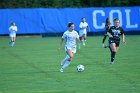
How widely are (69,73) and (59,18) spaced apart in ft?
84.9

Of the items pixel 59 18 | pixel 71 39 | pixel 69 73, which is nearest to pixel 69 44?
pixel 71 39

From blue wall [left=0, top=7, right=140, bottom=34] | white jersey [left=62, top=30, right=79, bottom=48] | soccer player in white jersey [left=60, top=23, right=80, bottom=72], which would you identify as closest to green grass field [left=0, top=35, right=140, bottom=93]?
soccer player in white jersey [left=60, top=23, right=80, bottom=72]

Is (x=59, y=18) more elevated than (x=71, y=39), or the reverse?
(x=71, y=39)

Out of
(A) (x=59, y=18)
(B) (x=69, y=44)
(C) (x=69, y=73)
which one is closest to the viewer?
(C) (x=69, y=73)

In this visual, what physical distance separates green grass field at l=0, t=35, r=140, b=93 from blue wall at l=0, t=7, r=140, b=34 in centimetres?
1450

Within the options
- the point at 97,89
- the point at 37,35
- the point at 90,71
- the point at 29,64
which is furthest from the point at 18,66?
the point at 37,35

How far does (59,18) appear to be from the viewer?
4716cm

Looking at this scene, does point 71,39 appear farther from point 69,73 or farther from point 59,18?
point 59,18

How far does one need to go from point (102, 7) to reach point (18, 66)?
26.0 m

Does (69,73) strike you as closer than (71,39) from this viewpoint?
Yes

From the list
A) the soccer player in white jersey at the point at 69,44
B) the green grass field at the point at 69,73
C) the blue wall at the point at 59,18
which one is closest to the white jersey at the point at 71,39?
the soccer player in white jersey at the point at 69,44

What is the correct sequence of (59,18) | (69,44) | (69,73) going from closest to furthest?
(69,73) → (69,44) → (59,18)

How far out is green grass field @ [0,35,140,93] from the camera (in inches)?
690

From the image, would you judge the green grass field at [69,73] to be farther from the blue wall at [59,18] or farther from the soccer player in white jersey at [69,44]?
the blue wall at [59,18]
